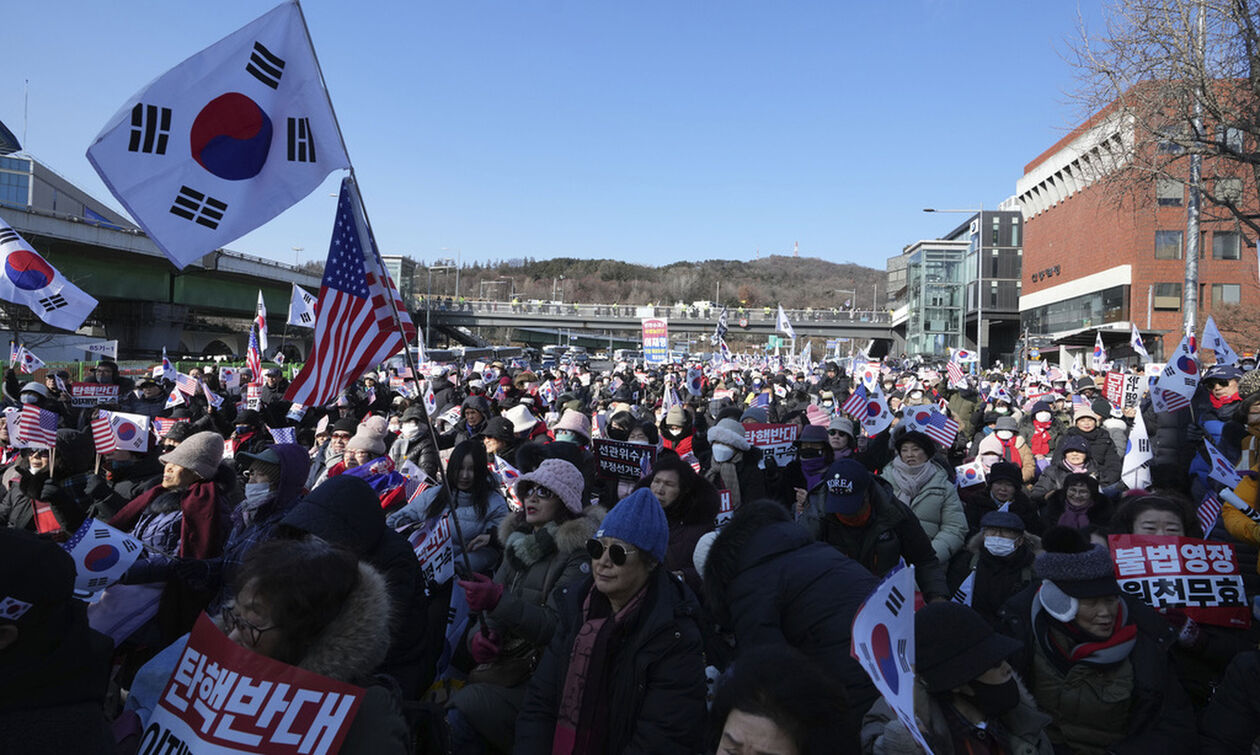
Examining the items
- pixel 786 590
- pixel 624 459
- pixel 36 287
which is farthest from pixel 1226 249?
pixel 786 590

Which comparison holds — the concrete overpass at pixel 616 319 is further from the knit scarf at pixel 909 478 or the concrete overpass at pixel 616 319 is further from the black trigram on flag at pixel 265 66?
the black trigram on flag at pixel 265 66

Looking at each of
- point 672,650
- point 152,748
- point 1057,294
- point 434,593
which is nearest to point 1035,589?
point 672,650

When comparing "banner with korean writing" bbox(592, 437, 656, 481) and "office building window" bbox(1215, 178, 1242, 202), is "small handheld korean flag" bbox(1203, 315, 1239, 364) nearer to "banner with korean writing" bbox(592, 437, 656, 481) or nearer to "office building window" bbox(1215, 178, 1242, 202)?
"office building window" bbox(1215, 178, 1242, 202)

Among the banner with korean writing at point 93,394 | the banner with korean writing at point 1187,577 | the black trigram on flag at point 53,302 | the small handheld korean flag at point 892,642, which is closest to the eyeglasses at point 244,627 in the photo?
the small handheld korean flag at point 892,642

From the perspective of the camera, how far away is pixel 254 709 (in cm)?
224

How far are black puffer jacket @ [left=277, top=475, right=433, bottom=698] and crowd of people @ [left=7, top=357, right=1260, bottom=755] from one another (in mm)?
13

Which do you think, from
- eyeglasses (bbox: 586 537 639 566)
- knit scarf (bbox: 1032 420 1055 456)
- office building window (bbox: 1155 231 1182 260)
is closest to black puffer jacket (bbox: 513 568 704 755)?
eyeglasses (bbox: 586 537 639 566)

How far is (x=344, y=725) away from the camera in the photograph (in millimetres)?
2236

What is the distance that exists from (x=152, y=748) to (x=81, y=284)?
41654 mm

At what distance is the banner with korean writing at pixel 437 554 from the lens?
14.3 ft

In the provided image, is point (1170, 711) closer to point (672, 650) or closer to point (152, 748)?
point (672, 650)

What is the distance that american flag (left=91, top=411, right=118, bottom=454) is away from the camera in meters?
7.27

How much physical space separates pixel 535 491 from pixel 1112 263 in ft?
213

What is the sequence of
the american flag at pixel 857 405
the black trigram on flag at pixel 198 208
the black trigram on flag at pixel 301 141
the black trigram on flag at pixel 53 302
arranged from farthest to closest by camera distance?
the black trigram on flag at pixel 53 302 < the american flag at pixel 857 405 < the black trigram on flag at pixel 301 141 < the black trigram on flag at pixel 198 208
